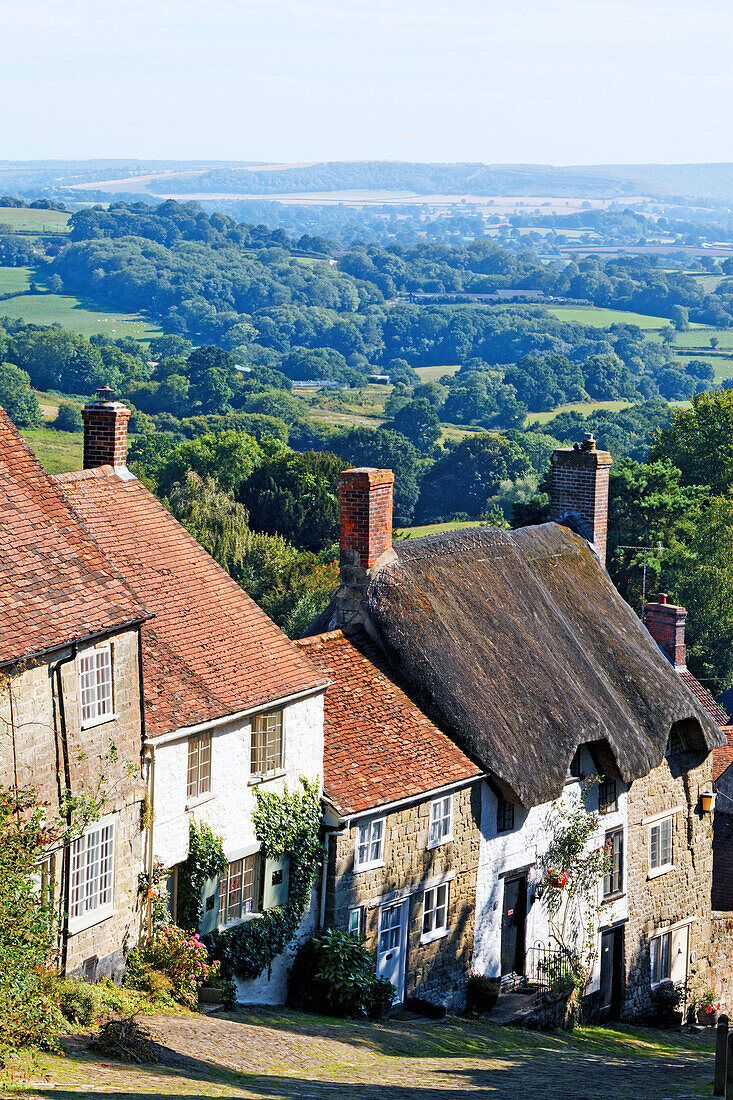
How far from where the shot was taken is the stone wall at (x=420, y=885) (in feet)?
69.3

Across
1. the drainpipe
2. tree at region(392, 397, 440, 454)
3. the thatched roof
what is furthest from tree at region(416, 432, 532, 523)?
the drainpipe

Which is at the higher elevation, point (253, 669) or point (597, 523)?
point (597, 523)

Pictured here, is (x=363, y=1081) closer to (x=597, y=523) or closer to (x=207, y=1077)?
(x=207, y=1077)

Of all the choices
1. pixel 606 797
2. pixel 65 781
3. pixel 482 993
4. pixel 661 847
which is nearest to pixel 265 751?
pixel 65 781

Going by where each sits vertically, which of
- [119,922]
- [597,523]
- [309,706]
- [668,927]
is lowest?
[668,927]

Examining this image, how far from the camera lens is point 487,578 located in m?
26.3

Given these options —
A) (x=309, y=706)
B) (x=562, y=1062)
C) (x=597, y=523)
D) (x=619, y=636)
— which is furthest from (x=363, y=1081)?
(x=597, y=523)

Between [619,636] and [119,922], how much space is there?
13510 millimetres

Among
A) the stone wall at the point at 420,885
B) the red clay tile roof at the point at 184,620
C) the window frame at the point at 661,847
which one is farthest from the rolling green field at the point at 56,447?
the stone wall at the point at 420,885

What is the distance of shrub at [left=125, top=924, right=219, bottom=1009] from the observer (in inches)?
694

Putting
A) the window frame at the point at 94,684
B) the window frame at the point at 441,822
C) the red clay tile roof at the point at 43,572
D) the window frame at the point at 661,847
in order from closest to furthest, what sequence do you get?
the red clay tile roof at the point at 43,572
the window frame at the point at 94,684
the window frame at the point at 441,822
the window frame at the point at 661,847

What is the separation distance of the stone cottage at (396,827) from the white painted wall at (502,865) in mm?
288

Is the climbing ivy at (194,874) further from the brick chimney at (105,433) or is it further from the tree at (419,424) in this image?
the tree at (419,424)

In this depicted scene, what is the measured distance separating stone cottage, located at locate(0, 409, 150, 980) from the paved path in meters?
1.69
